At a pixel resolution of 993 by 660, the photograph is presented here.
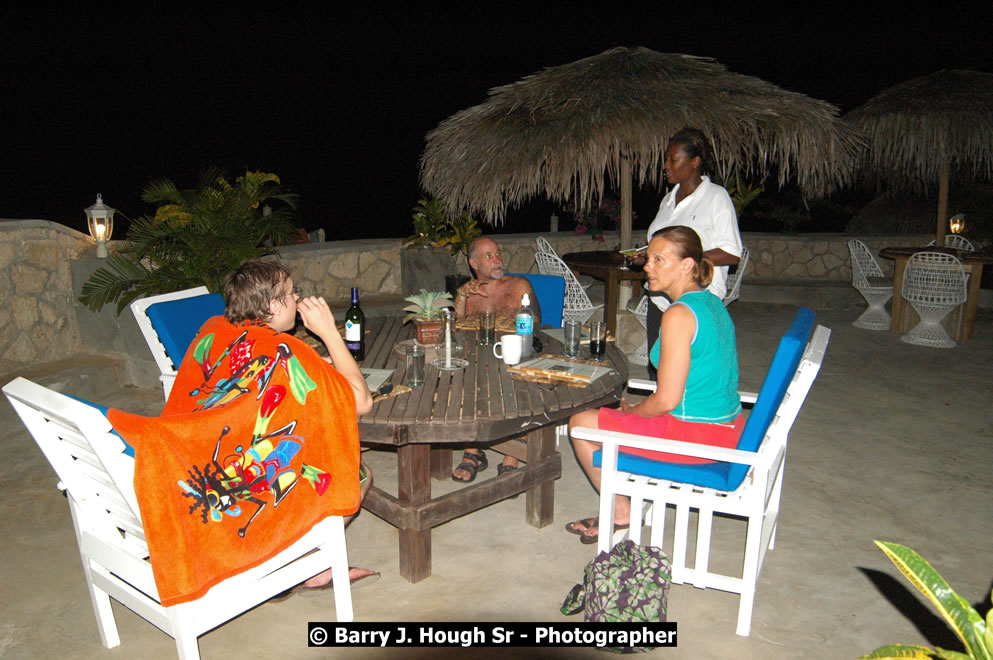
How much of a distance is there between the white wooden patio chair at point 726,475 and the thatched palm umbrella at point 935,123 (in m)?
6.79

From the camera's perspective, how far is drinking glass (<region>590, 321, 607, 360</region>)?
10.7ft

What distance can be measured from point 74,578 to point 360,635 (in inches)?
51.4

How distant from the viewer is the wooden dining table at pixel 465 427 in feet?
8.41

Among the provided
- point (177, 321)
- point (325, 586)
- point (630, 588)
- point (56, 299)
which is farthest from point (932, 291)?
point (56, 299)

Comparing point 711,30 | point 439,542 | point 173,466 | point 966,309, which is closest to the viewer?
point 173,466

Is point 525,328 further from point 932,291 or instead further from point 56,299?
point 932,291

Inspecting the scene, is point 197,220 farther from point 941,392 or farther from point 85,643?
point 941,392

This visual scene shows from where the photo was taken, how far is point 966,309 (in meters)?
7.50

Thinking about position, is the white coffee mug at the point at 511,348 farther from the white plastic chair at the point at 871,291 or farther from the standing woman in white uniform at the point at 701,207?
the white plastic chair at the point at 871,291

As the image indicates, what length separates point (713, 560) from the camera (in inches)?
126

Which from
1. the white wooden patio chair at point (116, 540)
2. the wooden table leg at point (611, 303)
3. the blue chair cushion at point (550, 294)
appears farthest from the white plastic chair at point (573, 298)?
the white wooden patio chair at point (116, 540)

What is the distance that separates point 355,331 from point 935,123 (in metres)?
7.79

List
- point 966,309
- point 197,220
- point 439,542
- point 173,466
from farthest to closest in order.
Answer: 1. point 966,309
2. point 197,220
3. point 439,542
4. point 173,466

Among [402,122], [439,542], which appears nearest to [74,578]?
[439,542]
